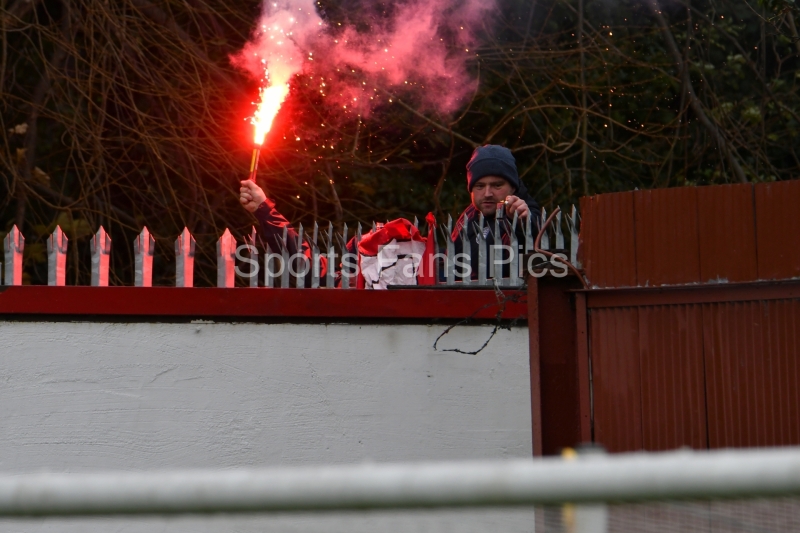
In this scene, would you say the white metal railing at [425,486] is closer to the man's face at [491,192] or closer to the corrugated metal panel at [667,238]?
the corrugated metal panel at [667,238]

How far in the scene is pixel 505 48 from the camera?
8656mm

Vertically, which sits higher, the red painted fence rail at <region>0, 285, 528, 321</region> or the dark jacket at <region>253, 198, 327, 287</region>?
the dark jacket at <region>253, 198, 327, 287</region>

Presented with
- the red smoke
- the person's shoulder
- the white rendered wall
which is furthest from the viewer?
the red smoke

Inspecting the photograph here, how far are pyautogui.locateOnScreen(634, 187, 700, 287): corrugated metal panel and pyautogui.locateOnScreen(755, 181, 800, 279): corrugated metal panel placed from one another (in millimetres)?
191

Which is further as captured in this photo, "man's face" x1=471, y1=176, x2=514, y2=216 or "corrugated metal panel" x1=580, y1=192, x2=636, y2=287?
"man's face" x1=471, y1=176, x2=514, y2=216

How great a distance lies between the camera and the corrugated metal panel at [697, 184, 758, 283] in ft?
10.7

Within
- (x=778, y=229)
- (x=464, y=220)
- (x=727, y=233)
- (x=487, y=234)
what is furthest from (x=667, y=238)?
(x=464, y=220)

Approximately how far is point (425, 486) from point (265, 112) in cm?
433

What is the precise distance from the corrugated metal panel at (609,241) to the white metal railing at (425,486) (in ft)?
6.59

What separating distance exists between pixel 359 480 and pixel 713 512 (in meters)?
0.50

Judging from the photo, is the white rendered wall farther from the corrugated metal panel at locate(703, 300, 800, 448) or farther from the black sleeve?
the corrugated metal panel at locate(703, 300, 800, 448)

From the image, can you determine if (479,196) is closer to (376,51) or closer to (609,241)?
(609,241)

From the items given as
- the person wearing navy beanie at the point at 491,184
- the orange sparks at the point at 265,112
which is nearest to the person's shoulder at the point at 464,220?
the person wearing navy beanie at the point at 491,184

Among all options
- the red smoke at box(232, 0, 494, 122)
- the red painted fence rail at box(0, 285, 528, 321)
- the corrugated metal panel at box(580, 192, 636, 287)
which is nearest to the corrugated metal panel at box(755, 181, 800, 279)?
the corrugated metal panel at box(580, 192, 636, 287)
